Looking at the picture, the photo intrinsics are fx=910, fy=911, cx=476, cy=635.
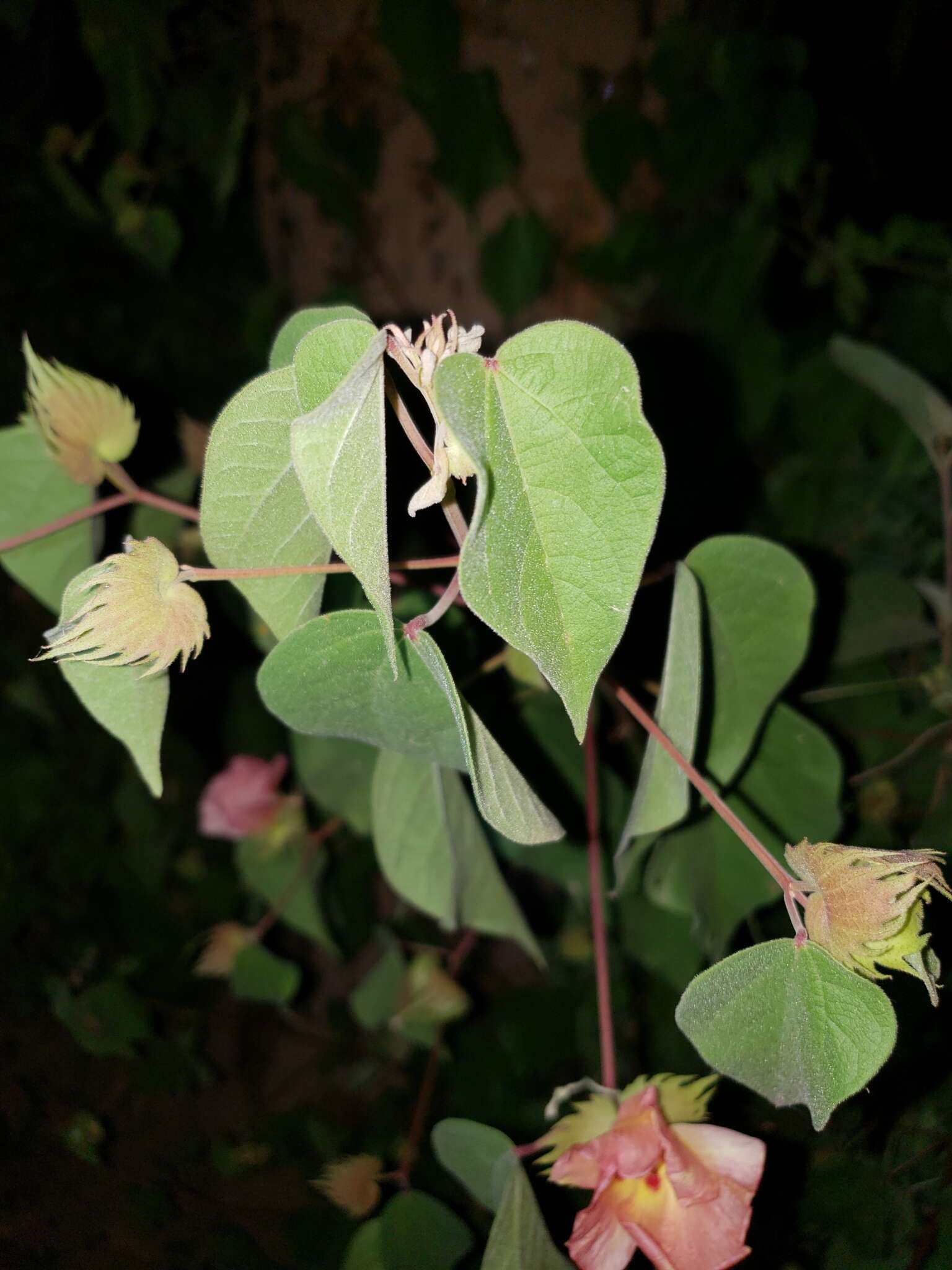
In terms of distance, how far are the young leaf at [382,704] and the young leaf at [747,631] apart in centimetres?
14

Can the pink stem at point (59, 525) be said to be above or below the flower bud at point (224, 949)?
above

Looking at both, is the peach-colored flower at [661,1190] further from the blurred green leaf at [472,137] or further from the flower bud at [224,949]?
the blurred green leaf at [472,137]

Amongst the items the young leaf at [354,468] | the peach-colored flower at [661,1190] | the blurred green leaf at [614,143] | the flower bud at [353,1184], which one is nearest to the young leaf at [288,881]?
the flower bud at [353,1184]

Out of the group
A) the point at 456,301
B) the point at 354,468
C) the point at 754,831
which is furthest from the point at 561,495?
the point at 456,301

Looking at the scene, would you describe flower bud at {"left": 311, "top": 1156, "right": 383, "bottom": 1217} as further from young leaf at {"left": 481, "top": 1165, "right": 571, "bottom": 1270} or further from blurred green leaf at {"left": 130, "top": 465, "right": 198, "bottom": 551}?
blurred green leaf at {"left": 130, "top": 465, "right": 198, "bottom": 551}

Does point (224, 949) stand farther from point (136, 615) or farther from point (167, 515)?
point (136, 615)

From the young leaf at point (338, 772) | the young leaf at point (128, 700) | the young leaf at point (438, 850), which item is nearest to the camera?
the young leaf at point (128, 700)

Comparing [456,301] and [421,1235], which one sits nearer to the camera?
[421,1235]

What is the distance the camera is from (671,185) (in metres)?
0.82

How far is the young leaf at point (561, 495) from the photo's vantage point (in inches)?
8.1

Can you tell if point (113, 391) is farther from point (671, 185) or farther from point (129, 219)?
point (671, 185)

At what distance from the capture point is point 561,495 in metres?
0.21

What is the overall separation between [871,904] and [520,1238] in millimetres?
180

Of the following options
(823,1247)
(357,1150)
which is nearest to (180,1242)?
(357,1150)
